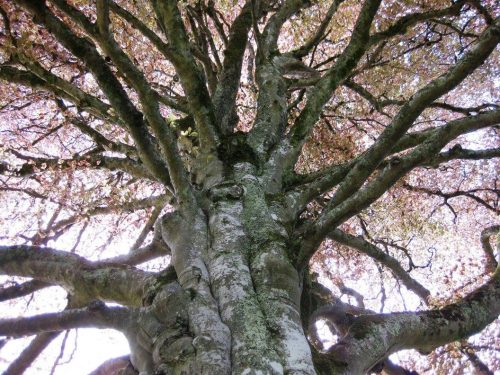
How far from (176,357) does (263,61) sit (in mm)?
4109

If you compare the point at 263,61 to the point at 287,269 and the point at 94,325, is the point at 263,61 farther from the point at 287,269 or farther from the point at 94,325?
the point at 94,325

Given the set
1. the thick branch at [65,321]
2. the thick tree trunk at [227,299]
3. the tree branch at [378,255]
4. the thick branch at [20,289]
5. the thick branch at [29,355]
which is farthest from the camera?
the tree branch at [378,255]

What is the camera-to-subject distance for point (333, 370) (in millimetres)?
2742

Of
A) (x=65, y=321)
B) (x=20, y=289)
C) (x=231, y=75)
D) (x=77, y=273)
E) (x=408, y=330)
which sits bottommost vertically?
(x=408, y=330)

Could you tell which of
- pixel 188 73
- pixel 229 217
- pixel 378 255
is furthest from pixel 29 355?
pixel 378 255

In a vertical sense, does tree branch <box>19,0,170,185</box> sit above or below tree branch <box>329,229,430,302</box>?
above

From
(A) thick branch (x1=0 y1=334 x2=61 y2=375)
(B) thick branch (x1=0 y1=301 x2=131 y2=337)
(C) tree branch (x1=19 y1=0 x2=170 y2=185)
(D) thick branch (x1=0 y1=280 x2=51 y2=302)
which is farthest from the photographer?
(A) thick branch (x1=0 y1=334 x2=61 y2=375)

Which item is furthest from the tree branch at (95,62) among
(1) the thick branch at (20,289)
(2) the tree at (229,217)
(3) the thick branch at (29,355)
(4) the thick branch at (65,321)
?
(3) the thick branch at (29,355)

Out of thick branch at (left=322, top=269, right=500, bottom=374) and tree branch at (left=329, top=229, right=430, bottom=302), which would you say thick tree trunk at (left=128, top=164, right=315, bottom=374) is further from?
tree branch at (left=329, top=229, right=430, bottom=302)

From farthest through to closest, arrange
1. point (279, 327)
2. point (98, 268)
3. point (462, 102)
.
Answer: point (462, 102) < point (98, 268) < point (279, 327)

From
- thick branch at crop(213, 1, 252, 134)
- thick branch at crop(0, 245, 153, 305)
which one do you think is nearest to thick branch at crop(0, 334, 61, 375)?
thick branch at crop(0, 245, 153, 305)

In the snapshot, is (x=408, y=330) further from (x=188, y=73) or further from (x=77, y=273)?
(x=188, y=73)

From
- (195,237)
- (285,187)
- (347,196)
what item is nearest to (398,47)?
(285,187)

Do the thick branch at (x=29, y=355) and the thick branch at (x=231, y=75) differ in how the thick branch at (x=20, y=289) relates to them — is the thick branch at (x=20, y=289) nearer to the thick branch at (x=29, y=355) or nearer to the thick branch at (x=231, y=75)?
the thick branch at (x=29, y=355)
